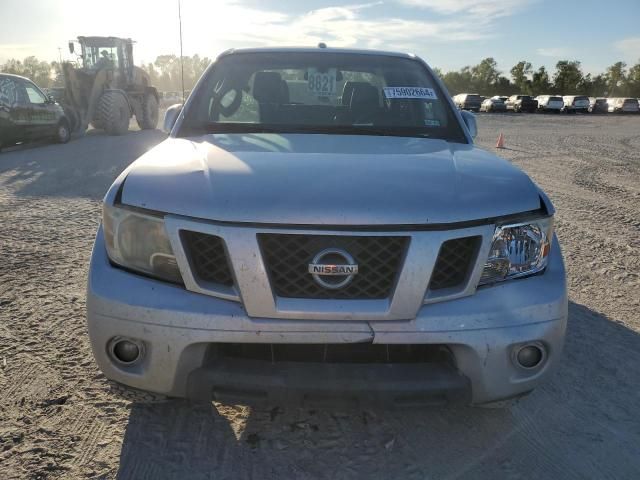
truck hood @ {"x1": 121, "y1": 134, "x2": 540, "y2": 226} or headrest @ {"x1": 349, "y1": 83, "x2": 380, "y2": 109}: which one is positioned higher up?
headrest @ {"x1": 349, "y1": 83, "x2": 380, "y2": 109}

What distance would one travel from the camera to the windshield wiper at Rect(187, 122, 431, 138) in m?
2.79

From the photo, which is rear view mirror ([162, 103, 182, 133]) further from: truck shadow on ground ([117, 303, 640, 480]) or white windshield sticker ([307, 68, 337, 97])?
truck shadow on ground ([117, 303, 640, 480])

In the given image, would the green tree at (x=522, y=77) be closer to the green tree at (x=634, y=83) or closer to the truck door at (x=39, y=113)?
the green tree at (x=634, y=83)

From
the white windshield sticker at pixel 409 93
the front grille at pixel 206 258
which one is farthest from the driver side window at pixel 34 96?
the front grille at pixel 206 258

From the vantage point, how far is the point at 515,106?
163 ft

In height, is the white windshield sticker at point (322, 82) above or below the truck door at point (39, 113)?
above

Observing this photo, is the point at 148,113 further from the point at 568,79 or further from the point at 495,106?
the point at 568,79

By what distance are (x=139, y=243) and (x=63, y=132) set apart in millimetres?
13703

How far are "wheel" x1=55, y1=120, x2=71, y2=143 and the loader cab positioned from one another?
3030 millimetres

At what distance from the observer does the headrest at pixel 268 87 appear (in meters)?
3.15

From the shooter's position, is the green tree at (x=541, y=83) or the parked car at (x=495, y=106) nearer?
the parked car at (x=495, y=106)

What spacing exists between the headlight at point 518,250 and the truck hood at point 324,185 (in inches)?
2.9

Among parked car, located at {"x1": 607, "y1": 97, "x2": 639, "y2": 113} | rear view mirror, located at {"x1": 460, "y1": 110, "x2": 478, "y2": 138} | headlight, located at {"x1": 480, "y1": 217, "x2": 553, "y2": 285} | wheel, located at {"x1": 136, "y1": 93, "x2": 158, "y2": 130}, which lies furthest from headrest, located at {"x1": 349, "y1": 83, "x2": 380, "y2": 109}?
parked car, located at {"x1": 607, "y1": 97, "x2": 639, "y2": 113}

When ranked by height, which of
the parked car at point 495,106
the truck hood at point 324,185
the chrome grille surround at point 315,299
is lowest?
the parked car at point 495,106
